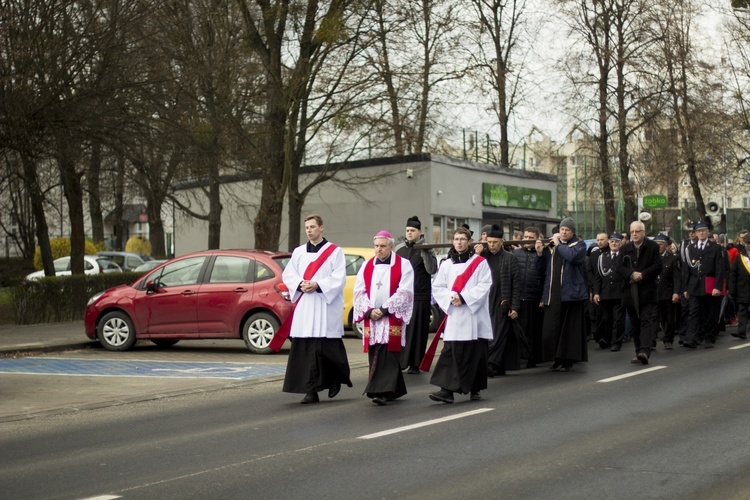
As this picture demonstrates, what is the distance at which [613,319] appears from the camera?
18969 mm

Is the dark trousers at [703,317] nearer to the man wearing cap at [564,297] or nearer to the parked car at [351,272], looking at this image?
the man wearing cap at [564,297]

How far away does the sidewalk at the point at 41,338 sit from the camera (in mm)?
18484

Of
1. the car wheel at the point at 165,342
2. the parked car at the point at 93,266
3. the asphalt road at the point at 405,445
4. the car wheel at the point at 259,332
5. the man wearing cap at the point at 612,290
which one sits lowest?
the asphalt road at the point at 405,445

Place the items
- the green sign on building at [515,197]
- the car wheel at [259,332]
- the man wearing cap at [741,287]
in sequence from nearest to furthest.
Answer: the car wheel at [259,332], the man wearing cap at [741,287], the green sign on building at [515,197]

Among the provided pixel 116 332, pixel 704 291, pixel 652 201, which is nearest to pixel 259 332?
pixel 116 332

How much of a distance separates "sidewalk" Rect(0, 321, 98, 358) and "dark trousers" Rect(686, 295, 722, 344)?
9.94 metres

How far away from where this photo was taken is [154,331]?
1850 cm

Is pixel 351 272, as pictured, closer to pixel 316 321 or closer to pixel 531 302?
pixel 531 302

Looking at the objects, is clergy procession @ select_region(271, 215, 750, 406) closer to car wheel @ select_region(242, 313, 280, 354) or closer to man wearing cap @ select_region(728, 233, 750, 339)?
man wearing cap @ select_region(728, 233, 750, 339)

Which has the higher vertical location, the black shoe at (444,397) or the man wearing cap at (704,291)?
the man wearing cap at (704,291)

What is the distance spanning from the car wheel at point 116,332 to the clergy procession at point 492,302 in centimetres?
511

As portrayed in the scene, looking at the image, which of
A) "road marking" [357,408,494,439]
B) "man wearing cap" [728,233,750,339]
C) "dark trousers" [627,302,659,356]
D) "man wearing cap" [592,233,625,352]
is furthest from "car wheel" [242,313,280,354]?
"man wearing cap" [728,233,750,339]

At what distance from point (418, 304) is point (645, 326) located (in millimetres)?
3293

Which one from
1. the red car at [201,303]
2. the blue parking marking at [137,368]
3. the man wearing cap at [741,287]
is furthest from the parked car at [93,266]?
the man wearing cap at [741,287]
